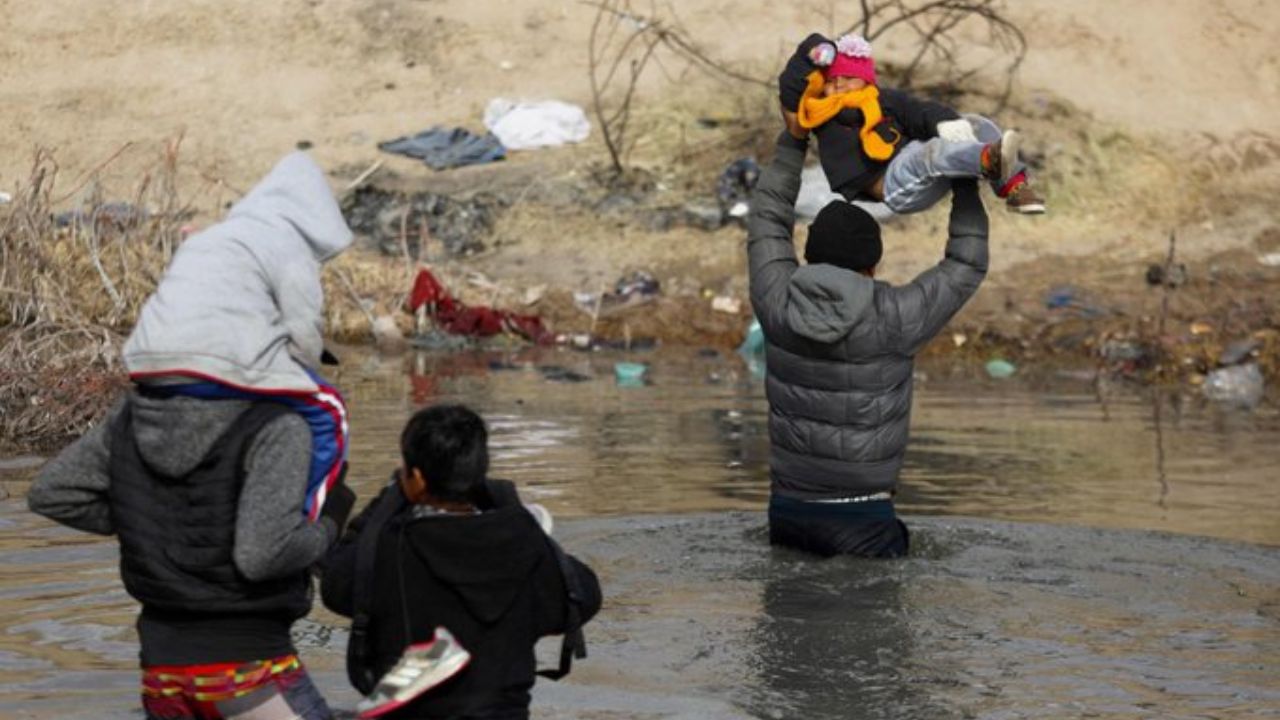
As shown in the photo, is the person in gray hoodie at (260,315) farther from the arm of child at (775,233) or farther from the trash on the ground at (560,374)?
the trash on the ground at (560,374)

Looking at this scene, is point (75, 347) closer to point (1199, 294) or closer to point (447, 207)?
point (447, 207)

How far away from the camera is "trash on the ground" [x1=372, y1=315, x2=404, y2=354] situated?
18.2 metres

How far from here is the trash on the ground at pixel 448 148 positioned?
71.7ft

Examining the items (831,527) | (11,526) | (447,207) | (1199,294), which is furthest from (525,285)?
(831,527)

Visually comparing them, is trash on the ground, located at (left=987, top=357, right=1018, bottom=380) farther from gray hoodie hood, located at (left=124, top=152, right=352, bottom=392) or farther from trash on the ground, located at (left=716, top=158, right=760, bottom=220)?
gray hoodie hood, located at (left=124, top=152, right=352, bottom=392)

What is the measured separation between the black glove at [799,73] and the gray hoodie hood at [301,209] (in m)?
3.76

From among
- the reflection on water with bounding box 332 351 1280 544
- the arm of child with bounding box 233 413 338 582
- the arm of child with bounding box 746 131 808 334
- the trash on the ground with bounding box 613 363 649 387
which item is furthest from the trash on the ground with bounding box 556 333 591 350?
the arm of child with bounding box 233 413 338 582

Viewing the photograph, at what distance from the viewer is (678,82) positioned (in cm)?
2338

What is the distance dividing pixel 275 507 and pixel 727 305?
14.3 meters

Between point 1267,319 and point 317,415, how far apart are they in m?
14.0

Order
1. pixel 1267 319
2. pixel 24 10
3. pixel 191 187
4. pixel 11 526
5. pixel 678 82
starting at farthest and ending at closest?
pixel 24 10 → pixel 678 82 → pixel 191 187 → pixel 1267 319 → pixel 11 526

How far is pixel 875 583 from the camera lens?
28.6 ft

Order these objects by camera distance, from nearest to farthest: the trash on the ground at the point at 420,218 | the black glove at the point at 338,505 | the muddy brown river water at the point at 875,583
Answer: the black glove at the point at 338,505
the muddy brown river water at the point at 875,583
the trash on the ground at the point at 420,218

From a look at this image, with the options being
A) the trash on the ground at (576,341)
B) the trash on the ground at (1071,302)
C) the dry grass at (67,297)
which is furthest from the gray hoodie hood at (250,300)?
Answer: the trash on the ground at (1071,302)
